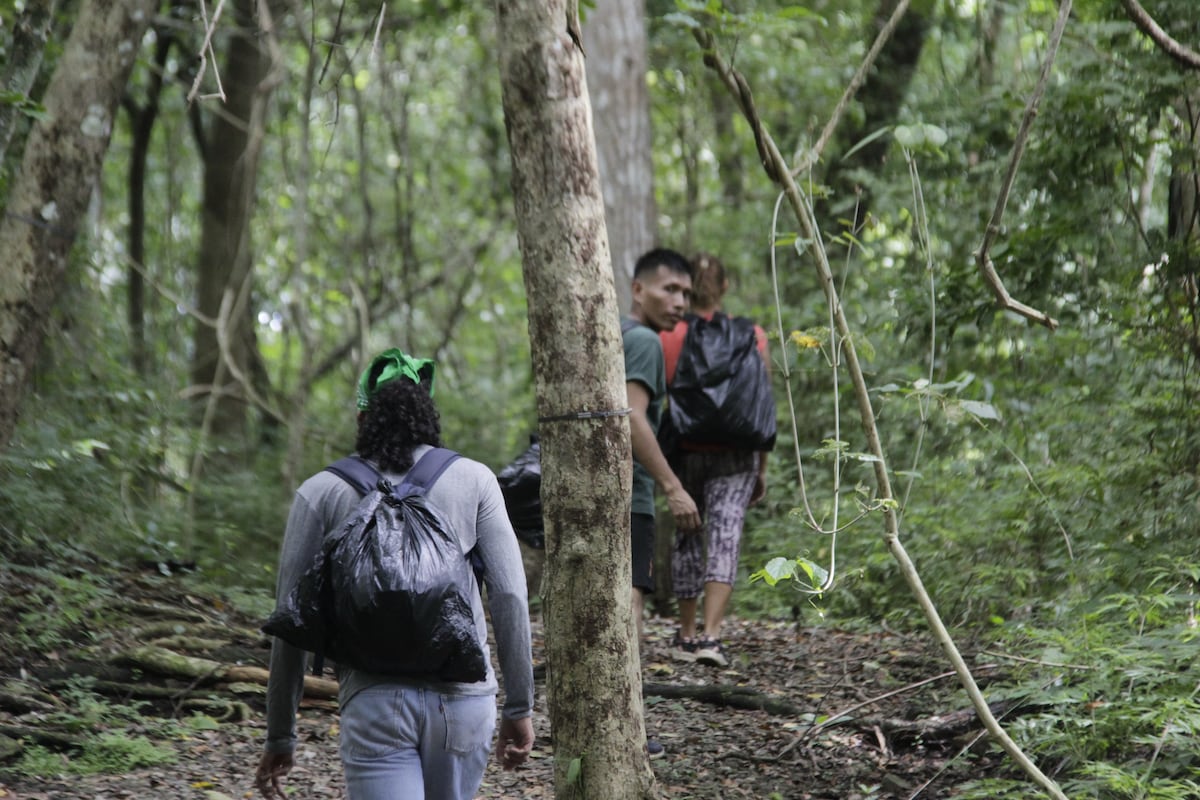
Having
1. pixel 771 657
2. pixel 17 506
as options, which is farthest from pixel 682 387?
pixel 17 506

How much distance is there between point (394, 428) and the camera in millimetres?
3188

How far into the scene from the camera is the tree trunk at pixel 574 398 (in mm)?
3500

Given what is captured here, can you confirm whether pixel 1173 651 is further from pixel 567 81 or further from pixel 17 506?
pixel 17 506

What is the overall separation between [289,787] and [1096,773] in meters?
3.31

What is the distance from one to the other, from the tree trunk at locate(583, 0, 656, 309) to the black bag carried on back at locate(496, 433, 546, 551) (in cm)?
322

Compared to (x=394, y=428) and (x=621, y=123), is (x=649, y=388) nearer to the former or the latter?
(x=394, y=428)

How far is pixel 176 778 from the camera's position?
5082 mm

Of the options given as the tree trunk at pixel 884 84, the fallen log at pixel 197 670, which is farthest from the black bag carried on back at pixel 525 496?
the tree trunk at pixel 884 84

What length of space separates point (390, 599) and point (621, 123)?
19.6 feet

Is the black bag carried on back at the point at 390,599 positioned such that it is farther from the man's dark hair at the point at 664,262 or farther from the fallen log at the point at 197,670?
the fallen log at the point at 197,670

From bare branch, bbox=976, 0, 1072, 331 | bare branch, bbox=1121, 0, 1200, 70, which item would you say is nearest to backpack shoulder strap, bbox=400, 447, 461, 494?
bare branch, bbox=976, 0, 1072, 331

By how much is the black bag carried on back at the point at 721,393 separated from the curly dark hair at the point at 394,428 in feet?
9.95

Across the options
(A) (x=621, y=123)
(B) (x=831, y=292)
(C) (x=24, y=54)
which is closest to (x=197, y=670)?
(C) (x=24, y=54)

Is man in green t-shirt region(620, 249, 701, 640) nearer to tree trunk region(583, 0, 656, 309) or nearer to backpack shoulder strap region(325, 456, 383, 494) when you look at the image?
backpack shoulder strap region(325, 456, 383, 494)
